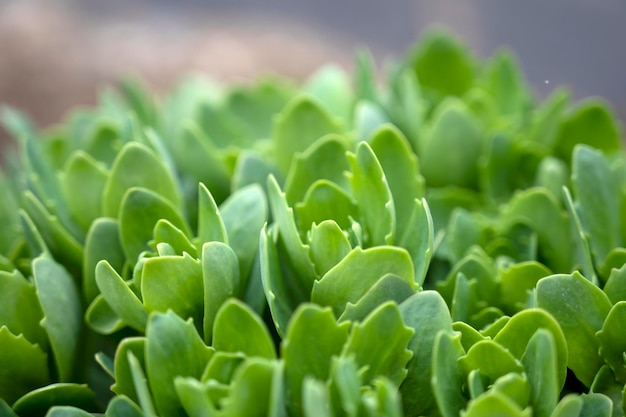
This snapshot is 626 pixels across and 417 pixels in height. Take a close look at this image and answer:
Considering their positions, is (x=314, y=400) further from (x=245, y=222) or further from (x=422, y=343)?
(x=245, y=222)

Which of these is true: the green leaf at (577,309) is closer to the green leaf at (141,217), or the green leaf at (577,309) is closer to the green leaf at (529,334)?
the green leaf at (529,334)

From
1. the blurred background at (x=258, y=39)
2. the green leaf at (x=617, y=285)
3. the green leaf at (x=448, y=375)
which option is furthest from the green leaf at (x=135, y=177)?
the blurred background at (x=258, y=39)

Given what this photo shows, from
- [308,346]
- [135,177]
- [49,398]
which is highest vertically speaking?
[135,177]

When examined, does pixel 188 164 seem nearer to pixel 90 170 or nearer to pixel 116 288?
pixel 90 170

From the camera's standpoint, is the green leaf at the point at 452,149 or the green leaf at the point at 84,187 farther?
the green leaf at the point at 452,149

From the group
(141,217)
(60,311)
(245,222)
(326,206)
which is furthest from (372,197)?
(60,311)

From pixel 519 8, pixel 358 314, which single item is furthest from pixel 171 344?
pixel 519 8
